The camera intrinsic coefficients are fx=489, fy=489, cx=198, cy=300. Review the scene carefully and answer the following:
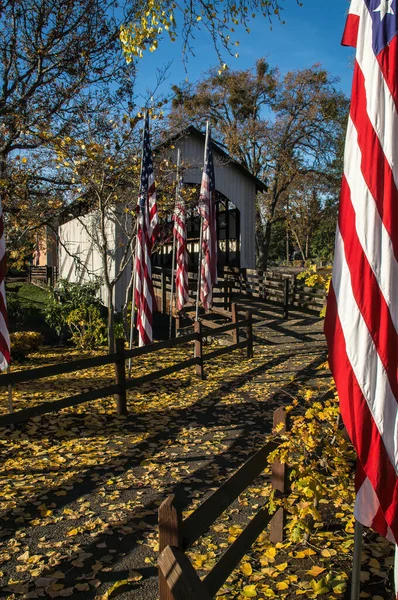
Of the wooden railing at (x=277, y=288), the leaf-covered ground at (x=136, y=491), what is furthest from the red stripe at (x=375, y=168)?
the wooden railing at (x=277, y=288)

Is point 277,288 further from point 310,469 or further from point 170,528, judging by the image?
point 170,528

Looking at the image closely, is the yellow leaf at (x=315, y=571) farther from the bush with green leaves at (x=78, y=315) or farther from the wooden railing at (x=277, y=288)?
the wooden railing at (x=277, y=288)

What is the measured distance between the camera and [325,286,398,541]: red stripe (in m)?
2.47

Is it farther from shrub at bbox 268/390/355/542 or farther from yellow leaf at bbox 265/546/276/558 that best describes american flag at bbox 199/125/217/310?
yellow leaf at bbox 265/546/276/558

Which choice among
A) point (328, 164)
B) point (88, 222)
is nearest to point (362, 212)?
point (88, 222)

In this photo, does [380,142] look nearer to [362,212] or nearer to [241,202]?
[362,212]

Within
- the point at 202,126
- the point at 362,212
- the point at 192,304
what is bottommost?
the point at 192,304

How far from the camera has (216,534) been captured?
4449 mm

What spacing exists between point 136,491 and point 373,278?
386 cm

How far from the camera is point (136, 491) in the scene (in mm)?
5320

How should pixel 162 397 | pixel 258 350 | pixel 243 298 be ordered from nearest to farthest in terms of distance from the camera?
pixel 162 397 → pixel 258 350 → pixel 243 298

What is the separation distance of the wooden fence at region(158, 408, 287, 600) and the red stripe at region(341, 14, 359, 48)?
2.74 m

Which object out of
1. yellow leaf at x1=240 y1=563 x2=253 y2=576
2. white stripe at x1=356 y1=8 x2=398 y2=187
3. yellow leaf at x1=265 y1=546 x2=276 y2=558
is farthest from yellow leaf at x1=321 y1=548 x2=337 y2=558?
white stripe at x1=356 y1=8 x2=398 y2=187

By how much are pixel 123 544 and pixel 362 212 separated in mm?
3441
